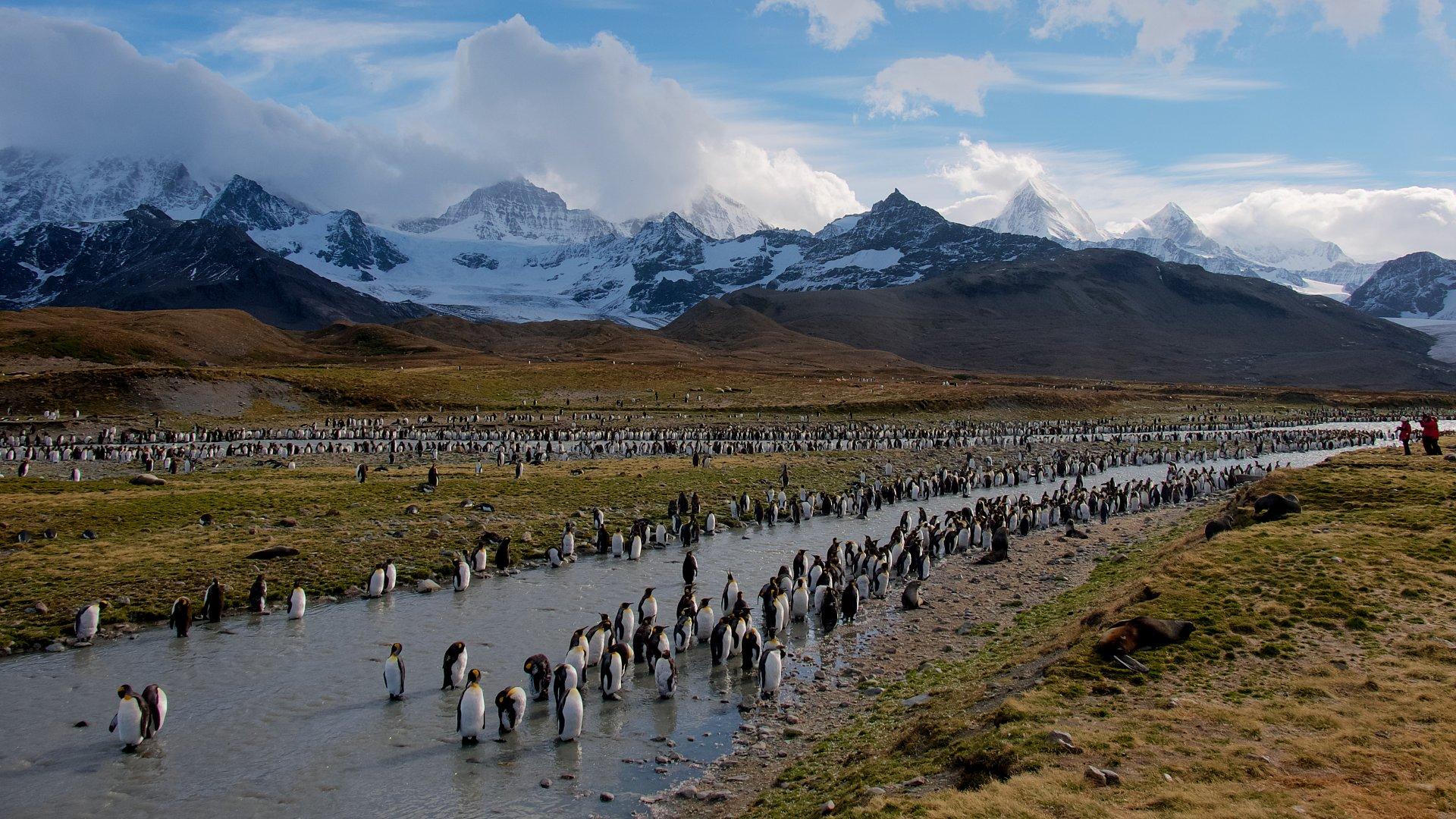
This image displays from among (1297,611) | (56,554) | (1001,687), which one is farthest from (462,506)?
(1297,611)

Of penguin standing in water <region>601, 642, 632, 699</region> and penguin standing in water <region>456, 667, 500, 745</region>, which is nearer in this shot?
penguin standing in water <region>456, 667, 500, 745</region>

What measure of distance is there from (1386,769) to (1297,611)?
222 inches

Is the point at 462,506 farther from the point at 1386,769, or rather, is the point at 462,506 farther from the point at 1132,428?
the point at 1132,428

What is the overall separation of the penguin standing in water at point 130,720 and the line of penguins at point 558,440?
93.2 ft

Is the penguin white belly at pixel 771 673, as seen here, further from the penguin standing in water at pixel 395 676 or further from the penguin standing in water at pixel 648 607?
the penguin standing in water at pixel 395 676

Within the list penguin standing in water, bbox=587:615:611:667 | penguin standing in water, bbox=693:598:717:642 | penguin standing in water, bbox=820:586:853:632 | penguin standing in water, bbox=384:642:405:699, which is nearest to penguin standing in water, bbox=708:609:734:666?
penguin standing in water, bbox=693:598:717:642

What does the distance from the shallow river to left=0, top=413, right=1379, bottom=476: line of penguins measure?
81.1 ft

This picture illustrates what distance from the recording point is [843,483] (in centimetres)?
3653

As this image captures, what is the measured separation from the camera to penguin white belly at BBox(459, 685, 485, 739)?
454 inches

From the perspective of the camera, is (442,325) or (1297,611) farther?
(442,325)

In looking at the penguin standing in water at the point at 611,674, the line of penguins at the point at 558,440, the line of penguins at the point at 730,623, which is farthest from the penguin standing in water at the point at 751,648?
the line of penguins at the point at 558,440

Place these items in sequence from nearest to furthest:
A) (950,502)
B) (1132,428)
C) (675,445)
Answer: (950,502), (675,445), (1132,428)

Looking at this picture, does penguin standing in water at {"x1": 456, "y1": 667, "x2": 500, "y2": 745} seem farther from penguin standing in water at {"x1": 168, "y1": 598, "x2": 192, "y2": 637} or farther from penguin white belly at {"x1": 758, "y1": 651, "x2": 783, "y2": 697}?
penguin standing in water at {"x1": 168, "y1": 598, "x2": 192, "y2": 637}

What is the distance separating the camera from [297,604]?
53.9ft
